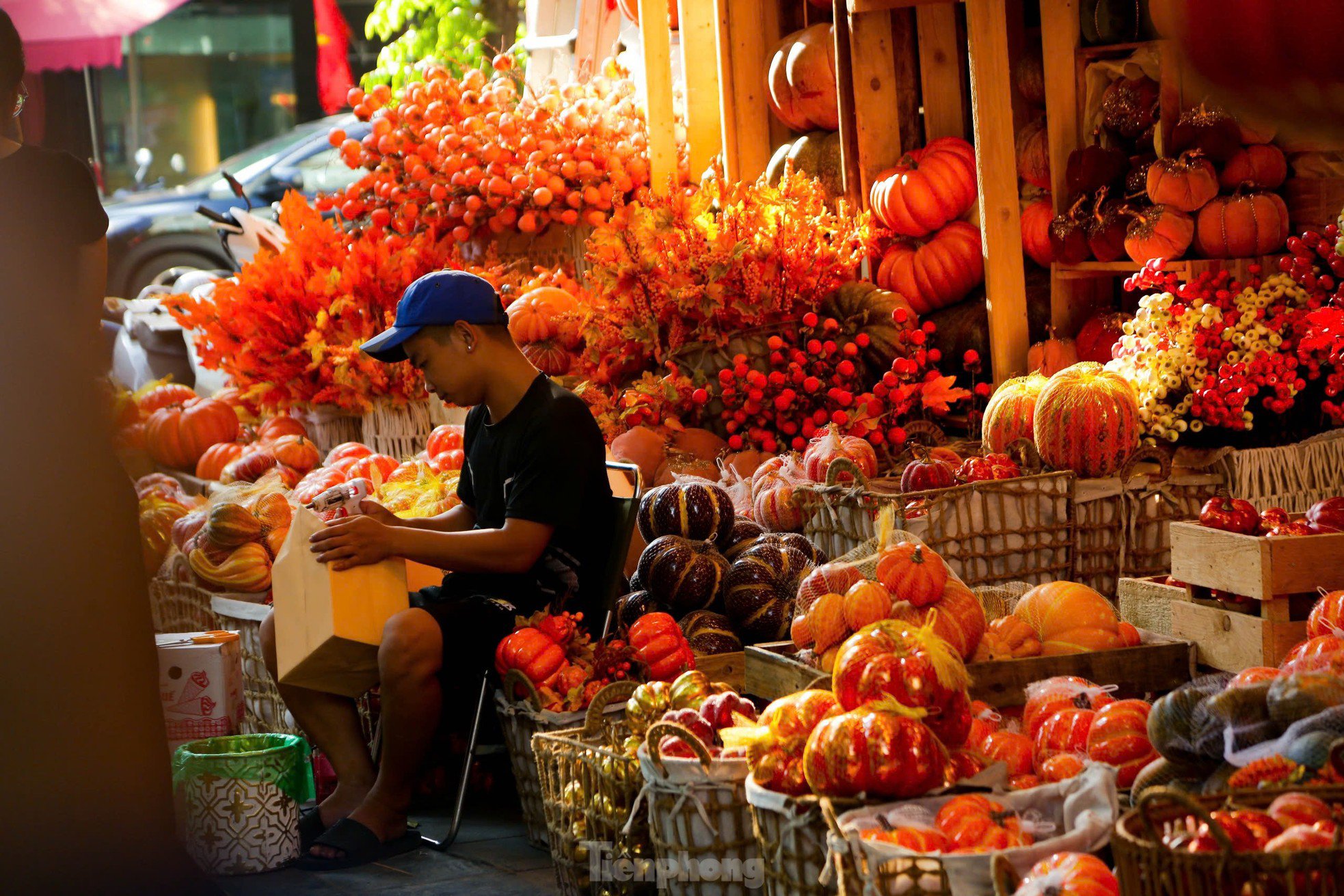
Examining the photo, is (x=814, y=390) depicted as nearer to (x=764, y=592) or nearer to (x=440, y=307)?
(x=764, y=592)

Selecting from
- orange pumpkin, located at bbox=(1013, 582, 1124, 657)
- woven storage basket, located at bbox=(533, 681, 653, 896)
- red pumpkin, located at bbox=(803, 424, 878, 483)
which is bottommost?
woven storage basket, located at bbox=(533, 681, 653, 896)

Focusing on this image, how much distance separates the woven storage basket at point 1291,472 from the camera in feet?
13.5

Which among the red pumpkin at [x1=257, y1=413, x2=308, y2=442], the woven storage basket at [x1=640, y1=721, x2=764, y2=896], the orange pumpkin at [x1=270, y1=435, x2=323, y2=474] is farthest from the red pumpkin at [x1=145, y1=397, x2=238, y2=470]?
the woven storage basket at [x1=640, y1=721, x2=764, y2=896]

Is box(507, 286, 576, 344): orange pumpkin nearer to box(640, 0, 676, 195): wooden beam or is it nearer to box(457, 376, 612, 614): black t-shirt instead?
box(640, 0, 676, 195): wooden beam

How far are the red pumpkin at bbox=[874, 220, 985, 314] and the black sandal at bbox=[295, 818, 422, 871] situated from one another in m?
2.89

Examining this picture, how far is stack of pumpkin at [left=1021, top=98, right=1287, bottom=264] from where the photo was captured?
4488 millimetres

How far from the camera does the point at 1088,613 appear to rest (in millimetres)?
3166

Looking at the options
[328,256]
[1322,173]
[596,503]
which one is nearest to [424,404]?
[328,256]

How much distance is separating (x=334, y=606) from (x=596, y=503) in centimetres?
65

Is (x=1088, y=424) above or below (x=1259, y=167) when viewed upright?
below

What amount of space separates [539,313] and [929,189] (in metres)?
1.45

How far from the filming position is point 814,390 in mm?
4906

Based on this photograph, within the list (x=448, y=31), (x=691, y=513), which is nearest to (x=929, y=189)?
(x=691, y=513)

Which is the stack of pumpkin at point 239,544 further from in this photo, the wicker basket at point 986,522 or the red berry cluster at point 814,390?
the wicker basket at point 986,522
